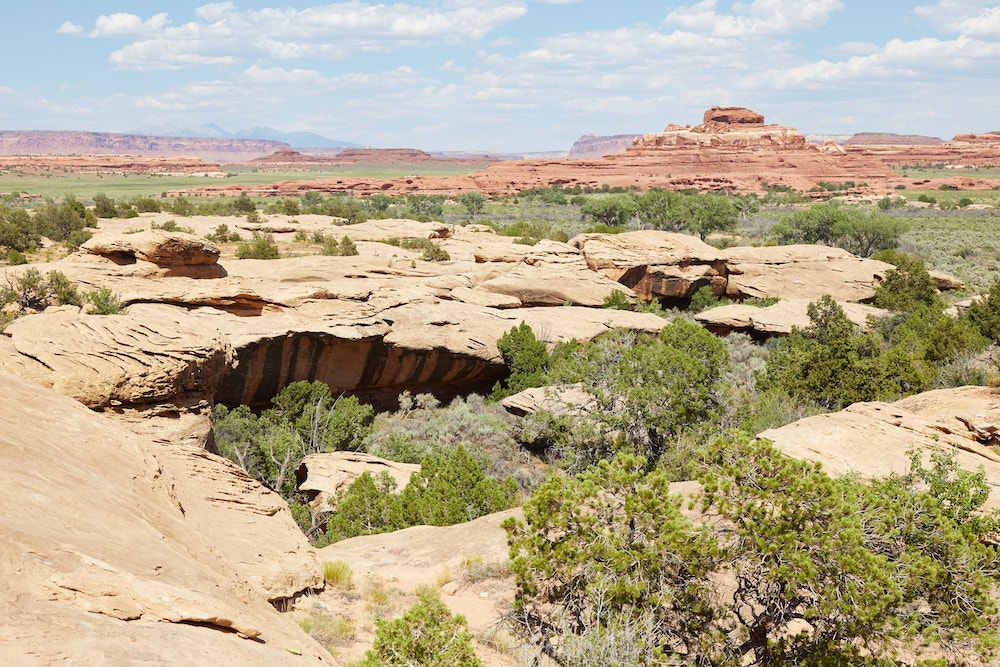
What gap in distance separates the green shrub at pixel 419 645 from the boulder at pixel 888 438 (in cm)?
611

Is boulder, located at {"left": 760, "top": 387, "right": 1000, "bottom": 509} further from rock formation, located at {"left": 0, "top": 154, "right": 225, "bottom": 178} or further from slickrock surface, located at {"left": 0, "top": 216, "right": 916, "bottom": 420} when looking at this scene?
rock formation, located at {"left": 0, "top": 154, "right": 225, "bottom": 178}

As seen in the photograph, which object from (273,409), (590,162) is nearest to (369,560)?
(273,409)

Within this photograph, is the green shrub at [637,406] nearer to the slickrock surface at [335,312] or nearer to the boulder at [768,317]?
the slickrock surface at [335,312]

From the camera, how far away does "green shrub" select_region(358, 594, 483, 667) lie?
6.09 metres

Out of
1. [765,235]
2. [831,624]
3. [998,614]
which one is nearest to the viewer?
[831,624]

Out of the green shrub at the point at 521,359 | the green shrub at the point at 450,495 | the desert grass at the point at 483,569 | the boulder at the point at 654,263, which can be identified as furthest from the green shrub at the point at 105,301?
the boulder at the point at 654,263

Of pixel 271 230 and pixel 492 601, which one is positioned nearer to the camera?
pixel 492 601

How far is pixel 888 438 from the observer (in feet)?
35.7

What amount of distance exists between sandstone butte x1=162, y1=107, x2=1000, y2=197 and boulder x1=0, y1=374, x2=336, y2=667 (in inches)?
3749

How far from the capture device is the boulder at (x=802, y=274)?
30219 mm

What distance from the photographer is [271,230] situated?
35.1 m

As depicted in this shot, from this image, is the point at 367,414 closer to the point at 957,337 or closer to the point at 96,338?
the point at 96,338

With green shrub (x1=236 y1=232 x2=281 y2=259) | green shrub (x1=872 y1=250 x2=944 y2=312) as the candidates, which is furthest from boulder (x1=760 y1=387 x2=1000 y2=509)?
green shrub (x1=236 y1=232 x2=281 y2=259)

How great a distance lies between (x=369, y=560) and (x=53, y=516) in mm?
5575
